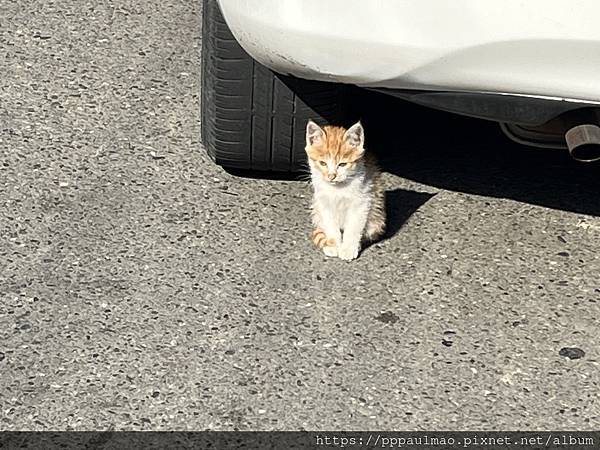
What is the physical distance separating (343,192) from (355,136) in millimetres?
182

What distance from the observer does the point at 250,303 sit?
3.54 m

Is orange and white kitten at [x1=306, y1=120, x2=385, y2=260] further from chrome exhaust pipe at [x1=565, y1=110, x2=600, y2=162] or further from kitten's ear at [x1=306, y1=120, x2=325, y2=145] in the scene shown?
chrome exhaust pipe at [x1=565, y1=110, x2=600, y2=162]

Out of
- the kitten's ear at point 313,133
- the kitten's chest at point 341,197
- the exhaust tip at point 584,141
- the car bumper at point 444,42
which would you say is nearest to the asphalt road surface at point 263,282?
the kitten's chest at point 341,197

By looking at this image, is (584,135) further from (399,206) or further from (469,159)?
(469,159)

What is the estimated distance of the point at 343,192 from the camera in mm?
3873

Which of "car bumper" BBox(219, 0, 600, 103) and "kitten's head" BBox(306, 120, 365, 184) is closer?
"car bumper" BBox(219, 0, 600, 103)

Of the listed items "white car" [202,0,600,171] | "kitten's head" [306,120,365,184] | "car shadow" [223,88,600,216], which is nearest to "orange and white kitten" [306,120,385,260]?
"kitten's head" [306,120,365,184]

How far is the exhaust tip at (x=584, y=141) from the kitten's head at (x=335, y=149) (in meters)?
0.78

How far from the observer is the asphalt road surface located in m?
3.18

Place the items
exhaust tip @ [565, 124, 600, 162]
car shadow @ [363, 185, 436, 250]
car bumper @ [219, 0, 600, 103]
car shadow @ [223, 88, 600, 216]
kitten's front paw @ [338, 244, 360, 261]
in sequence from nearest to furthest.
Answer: car bumper @ [219, 0, 600, 103] < exhaust tip @ [565, 124, 600, 162] < kitten's front paw @ [338, 244, 360, 261] < car shadow @ [363, 185, 436, 250] < car shadow @ [223, 88, 600, 216]

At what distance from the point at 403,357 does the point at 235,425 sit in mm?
529

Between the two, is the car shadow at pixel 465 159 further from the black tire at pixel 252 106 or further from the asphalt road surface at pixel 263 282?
the black tire at pixel 252 106

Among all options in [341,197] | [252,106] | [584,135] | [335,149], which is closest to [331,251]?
[341,197]

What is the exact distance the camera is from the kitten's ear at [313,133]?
3783 mm
